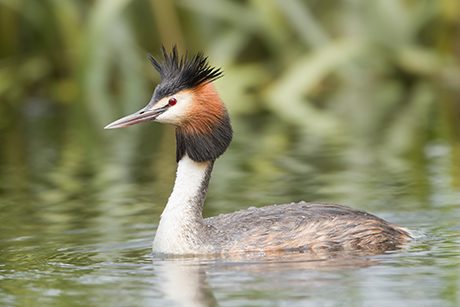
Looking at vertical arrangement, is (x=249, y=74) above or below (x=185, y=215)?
above

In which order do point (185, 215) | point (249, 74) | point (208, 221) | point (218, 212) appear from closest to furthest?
point (185, 215)
point (208, 221)
point (218, 212)
point (249, 74)

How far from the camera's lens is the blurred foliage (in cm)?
1770

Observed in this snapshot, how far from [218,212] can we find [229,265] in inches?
111

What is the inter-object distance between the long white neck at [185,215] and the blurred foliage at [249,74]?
635 cm

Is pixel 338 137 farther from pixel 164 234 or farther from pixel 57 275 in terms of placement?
pixel 57 275

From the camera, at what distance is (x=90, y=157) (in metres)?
16.6

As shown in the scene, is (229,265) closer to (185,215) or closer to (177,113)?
(185,215)

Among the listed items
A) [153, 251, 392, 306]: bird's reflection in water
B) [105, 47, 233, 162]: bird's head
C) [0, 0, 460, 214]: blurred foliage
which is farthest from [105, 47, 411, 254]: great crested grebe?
[0, 0, 460, 214]: blurred foliage

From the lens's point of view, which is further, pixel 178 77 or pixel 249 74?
pixel 249 74

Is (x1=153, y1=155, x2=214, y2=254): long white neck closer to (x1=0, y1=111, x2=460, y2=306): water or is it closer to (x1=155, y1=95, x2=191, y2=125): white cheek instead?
(x1=0, y1=111, x2=460, y2=306): water

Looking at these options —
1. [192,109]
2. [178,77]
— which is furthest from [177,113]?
[178,77]

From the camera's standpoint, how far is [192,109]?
911cm

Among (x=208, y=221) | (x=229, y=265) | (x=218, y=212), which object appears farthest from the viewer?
(x=218, y=212)

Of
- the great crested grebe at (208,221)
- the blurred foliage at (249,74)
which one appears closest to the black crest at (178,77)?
the great crested grebe at (208,221)
